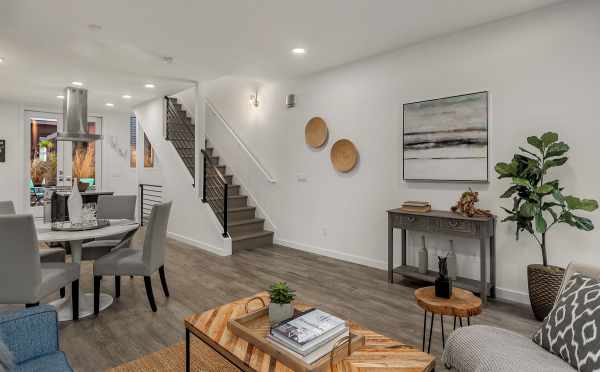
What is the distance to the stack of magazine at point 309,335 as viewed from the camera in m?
1.50

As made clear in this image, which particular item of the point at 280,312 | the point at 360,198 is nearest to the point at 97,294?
the point at 280,312

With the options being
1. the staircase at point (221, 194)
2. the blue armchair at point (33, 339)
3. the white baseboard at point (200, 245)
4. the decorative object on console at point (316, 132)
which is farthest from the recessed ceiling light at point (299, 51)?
the blue armchair at point (33, 339)

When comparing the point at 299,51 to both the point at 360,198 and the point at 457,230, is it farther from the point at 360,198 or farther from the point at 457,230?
the point at 457,230

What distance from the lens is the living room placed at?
1911 millimetres

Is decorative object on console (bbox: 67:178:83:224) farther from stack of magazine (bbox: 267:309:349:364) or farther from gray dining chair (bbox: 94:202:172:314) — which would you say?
stack of magazine (bbox: 267:309:349:364)

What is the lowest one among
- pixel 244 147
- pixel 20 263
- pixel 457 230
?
pixel 20 263

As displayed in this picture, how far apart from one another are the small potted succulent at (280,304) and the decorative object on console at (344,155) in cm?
307

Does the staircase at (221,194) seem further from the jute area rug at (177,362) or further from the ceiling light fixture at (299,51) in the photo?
the jute area rug at (177,362)

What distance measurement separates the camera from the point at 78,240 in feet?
9.91

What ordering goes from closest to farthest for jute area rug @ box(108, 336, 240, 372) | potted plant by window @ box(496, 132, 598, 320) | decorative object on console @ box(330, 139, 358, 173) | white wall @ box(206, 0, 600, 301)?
jute area rug @ box(108, 336, 240, 372)
potted plant by window @ box(496, 132, 598, 320)
white wall @ box(206, 0, 600, 301)
decorative object on console @ box(330, 139, 358, 173)

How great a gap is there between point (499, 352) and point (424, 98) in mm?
3000

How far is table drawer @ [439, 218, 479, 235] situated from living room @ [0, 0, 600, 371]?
0.9 inches

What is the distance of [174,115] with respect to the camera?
7.16 metres

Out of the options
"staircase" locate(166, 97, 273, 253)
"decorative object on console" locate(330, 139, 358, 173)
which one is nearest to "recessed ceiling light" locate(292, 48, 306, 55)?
"decorative object on console" locate(330, 139, 358, 173)
